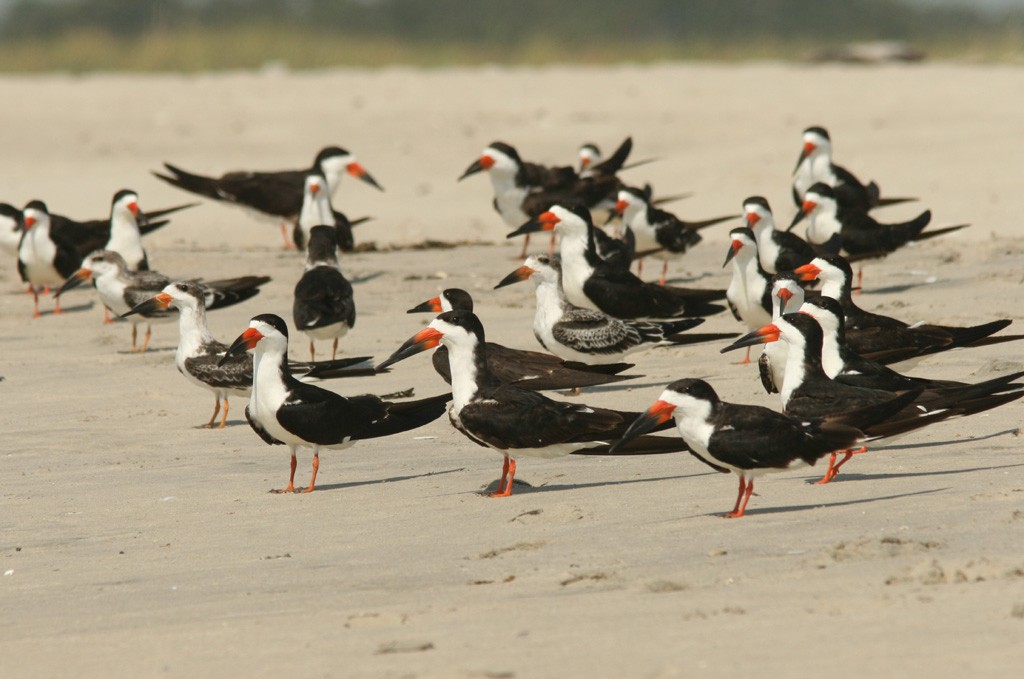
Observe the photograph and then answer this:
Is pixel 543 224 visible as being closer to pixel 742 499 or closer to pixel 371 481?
pixel 371 481

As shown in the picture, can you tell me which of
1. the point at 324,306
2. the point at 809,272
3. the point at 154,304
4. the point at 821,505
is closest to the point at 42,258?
the point at 154,304

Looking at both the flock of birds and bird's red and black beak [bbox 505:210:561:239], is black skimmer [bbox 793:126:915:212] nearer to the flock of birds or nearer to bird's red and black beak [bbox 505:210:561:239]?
the flock of birds

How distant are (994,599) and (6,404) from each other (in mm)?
6180

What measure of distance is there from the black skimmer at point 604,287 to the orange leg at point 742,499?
14.2 ft

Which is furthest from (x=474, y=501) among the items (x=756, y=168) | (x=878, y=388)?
(x=756, y=168)

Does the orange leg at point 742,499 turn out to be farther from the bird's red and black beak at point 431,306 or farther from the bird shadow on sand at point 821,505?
the bird's red and black beak at point 431,306

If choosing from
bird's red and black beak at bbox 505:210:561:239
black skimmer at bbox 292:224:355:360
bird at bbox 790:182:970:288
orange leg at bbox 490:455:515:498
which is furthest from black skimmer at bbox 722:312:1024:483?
bird at bbox 790:182:970:288

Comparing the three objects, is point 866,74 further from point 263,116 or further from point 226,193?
point 226,193

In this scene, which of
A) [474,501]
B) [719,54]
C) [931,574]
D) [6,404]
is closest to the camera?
[931,574]

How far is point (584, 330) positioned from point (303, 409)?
2.81 meters

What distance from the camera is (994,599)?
13.5 feet

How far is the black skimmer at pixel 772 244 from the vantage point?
1080 centimetres

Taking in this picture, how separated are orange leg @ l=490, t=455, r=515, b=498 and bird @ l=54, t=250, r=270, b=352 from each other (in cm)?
447

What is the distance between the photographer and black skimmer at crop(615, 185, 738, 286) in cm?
1260
